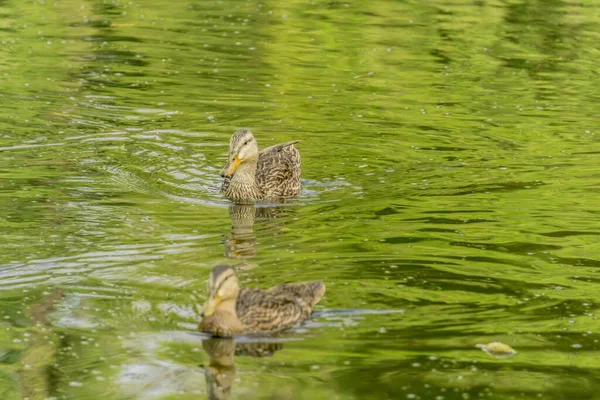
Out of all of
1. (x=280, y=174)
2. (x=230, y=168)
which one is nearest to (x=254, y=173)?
(x=280, y=174)

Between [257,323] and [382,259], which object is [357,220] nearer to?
[382,259]

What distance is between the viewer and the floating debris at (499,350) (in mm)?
8898

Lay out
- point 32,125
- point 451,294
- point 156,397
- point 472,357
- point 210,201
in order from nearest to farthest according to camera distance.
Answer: point 156,397 → point 472,357 → point 451,294 → point 210,201 → point 32,125

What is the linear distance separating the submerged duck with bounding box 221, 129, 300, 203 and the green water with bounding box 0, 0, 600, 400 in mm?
295

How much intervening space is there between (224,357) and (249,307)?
589 millimetres

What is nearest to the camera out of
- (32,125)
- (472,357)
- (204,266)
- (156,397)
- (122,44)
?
(156,397)

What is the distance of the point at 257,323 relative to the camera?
911 centimetres

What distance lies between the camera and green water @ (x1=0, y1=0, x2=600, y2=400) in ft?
28.5

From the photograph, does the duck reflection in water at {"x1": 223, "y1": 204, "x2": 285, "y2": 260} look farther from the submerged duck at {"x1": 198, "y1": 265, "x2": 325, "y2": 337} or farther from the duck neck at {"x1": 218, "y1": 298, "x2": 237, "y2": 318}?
the duck neck at {"x1": 218, "y1": 298, "x2": 237, "y2": 318}

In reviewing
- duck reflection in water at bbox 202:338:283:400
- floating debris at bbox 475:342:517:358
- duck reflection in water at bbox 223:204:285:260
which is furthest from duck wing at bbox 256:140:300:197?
floating debris at bbox 475:342:517:358

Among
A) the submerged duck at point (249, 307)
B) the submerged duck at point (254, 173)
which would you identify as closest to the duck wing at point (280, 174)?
the submerged duck at point (254, 173)

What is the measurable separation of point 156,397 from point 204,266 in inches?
107

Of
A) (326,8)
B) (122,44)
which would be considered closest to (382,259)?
(122,44)

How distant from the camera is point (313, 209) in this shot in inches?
520
